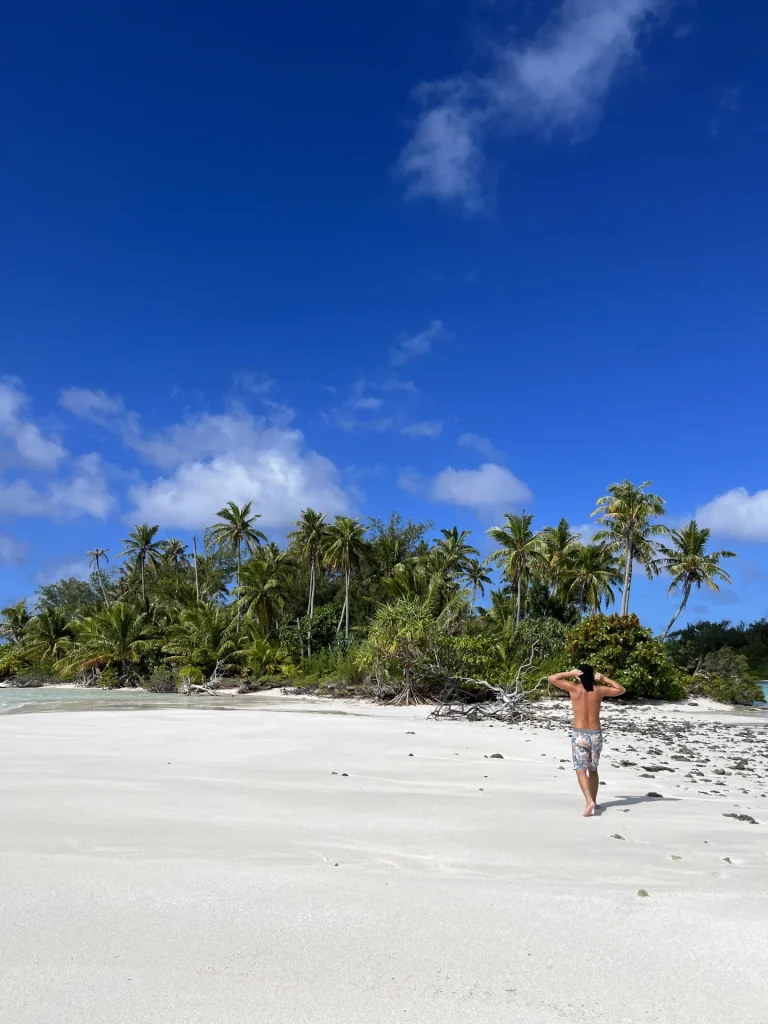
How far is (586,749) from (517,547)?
3867cm

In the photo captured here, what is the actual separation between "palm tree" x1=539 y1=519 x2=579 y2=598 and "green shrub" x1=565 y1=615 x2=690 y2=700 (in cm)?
2196

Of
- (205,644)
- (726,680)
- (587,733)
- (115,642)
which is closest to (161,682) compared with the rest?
(205,644)

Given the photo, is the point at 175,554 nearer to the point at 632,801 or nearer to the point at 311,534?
the point at 311,534

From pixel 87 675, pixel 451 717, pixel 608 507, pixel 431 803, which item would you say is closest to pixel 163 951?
pixel 431 803

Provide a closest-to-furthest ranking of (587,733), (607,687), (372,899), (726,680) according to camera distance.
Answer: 1. (372,899)
2. (587,733)
3. (607,687)
4. (726,680)

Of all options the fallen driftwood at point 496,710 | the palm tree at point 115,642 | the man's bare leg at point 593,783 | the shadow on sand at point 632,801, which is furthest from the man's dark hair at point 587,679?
the palm tree at point 115,642

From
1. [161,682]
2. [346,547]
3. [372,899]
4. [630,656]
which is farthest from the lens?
[346,547]

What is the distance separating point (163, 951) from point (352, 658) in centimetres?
2340

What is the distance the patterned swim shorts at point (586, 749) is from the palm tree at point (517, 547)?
37.9 m

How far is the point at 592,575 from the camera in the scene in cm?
4559

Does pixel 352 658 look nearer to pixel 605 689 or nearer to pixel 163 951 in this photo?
pixel 605 689

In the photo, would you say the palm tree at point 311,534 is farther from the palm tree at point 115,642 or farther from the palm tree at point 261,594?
the palm tree at point 115,642

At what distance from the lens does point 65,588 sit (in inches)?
2763

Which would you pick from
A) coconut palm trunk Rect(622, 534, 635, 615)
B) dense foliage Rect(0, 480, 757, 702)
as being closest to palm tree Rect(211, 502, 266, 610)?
dense foliage Rect(0, 480, 757, 702)
